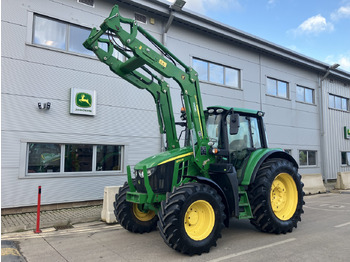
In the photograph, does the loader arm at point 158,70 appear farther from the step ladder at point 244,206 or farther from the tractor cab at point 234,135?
the step ladder at point 244,206

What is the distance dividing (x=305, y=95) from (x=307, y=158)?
153 inches

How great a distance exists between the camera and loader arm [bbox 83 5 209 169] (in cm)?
487

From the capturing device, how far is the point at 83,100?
9359 mm

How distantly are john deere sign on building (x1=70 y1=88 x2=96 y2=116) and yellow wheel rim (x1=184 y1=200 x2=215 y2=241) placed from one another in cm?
595

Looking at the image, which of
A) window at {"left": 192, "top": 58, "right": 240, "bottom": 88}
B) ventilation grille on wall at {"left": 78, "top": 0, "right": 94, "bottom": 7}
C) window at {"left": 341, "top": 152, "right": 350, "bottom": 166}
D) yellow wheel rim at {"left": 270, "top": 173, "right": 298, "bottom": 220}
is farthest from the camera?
window at {"left": 341, "top": 152, "right": 350, "bottom": 166}

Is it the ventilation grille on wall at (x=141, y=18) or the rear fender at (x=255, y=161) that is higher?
the ventilation grille on wall at (x=141, y=18)

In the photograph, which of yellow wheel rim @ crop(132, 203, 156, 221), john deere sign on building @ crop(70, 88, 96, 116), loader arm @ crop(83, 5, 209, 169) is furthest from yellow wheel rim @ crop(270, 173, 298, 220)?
john deere sign on building @ crop(70, 88, 96, 116)

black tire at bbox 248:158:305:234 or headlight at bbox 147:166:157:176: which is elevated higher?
headlight at bbox 147:166:157:176

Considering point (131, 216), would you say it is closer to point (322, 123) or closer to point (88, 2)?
point (88, 2)

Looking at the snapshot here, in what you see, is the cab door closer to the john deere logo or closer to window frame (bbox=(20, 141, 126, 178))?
window frame (bbox=(20, 141, 126, 178))

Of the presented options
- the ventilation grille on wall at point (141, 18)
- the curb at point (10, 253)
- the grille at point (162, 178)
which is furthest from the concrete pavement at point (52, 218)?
the ventilation grille on wall at point (141, 18)

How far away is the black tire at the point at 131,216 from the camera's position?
5.74 metres

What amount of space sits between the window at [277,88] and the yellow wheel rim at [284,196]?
999cm

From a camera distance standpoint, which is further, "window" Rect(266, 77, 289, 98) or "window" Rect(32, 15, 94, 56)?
"window" Rect(266, 77, 289, 98)
